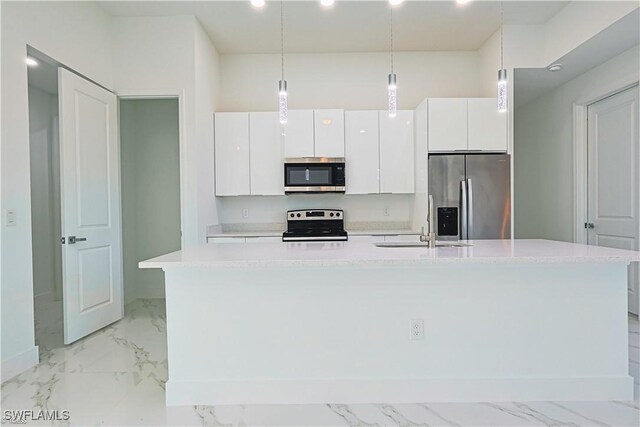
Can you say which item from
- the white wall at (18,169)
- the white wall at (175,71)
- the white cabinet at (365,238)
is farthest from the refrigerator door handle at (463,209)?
the white wall at (18,169)

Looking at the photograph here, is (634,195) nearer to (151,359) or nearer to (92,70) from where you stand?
(151,359)

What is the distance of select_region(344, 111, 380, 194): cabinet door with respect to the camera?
4199 mm

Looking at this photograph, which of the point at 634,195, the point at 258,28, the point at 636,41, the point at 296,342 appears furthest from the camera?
the point at 258,28

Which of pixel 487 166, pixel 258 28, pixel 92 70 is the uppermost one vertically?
pixel 258 28

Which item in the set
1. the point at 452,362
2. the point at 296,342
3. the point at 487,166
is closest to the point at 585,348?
the point at 452,362

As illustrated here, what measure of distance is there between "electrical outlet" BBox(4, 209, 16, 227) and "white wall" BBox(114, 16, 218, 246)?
1331 millimetres

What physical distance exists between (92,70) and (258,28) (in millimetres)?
1571

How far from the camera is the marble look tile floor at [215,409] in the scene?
6.53 ft

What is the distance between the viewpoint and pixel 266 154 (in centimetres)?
421

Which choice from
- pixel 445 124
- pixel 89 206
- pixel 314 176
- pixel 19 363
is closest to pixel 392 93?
pixel 445 124

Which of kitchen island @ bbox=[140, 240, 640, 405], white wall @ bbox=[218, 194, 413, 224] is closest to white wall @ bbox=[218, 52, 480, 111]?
white wall @ bbox=[218, 194, 413, 224]

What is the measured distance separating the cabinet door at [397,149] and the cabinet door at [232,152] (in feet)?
4.81

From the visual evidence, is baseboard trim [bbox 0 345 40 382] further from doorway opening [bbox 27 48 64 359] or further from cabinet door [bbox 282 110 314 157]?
cabinet door [bbox 282 110 314 157]

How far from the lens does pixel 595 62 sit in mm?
3756
